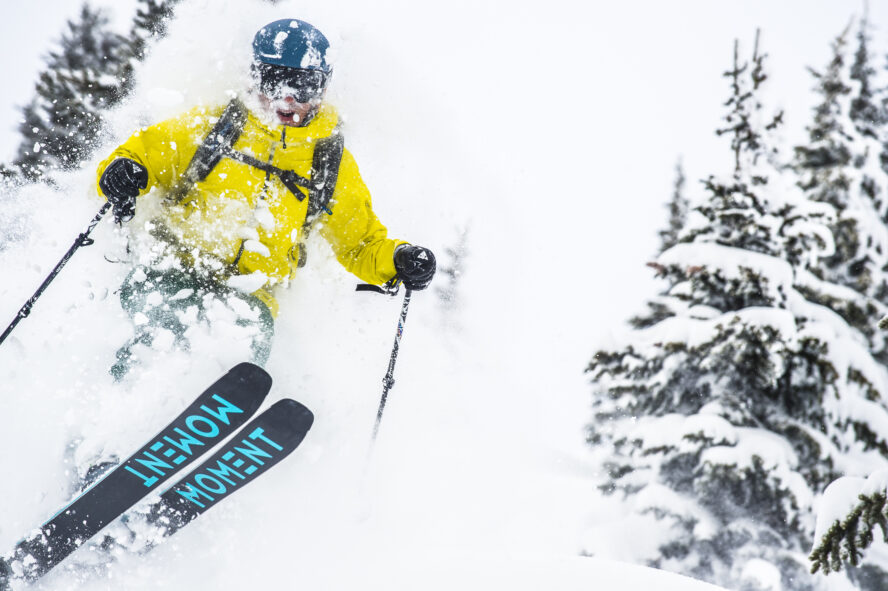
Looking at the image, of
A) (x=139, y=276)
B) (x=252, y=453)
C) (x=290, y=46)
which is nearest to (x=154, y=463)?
(x=252, y=453)

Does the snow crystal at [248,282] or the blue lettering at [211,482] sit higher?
the snow crystal at [248,282]

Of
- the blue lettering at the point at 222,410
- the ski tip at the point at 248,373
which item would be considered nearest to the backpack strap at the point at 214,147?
the ski tip at the point at 248,373

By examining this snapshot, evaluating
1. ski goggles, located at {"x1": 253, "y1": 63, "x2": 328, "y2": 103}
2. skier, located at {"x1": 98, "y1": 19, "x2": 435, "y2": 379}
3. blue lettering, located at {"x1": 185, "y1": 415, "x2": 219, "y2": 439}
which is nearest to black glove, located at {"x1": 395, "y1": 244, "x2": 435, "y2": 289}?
skier, located at {"x1": 98, "y1": 19, "x2": 435, "y2": 379}

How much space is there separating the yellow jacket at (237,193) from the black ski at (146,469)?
0.84 metres

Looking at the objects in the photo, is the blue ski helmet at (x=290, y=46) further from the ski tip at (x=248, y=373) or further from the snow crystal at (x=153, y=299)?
the ski tip at (x=248, y=373)

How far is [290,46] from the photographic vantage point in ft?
12.1

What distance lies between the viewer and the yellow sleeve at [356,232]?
4.10 metres

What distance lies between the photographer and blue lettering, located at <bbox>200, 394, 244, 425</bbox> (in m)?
3.36

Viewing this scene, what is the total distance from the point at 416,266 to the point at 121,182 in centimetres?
180

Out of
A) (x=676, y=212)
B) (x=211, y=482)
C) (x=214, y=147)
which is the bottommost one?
(x=211, y=482)

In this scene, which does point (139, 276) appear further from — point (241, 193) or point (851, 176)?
point (851, 176)

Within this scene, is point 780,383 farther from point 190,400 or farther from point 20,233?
point 20,233

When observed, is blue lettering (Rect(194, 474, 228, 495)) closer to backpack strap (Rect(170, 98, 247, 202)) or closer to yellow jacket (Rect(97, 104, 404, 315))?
yellow jacket (Rect(97, 104, 404, 315))

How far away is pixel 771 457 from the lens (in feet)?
20.8
